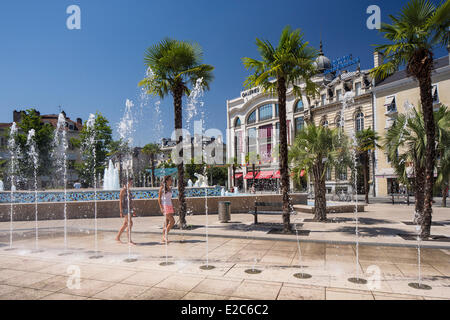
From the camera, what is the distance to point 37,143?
37.6 metres

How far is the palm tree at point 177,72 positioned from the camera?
11.5 meters

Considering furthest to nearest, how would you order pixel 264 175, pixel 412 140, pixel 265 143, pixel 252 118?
pixel 252 118 < pixel 265 143 < pixel 264 175 < pixel 412 140

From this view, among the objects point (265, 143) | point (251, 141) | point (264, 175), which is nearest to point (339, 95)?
point (265, 143)

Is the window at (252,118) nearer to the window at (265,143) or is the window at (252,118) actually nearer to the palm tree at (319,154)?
the window at (265,143)

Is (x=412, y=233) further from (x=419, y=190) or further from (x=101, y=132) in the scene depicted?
(x=101, y=132)

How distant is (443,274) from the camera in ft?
18.5

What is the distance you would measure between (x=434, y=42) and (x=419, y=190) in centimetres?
495

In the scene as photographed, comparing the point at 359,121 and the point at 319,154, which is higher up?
the point at 359,121

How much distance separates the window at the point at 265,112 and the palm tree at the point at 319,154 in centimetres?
4585

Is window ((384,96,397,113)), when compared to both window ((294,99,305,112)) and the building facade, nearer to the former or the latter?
the building facade

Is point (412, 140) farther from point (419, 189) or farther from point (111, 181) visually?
point (111, 181)

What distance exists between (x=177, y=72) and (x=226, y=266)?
824 centimetres

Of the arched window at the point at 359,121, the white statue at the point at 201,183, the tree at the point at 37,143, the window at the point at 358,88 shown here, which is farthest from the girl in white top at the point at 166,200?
the window at the point at 358,88
